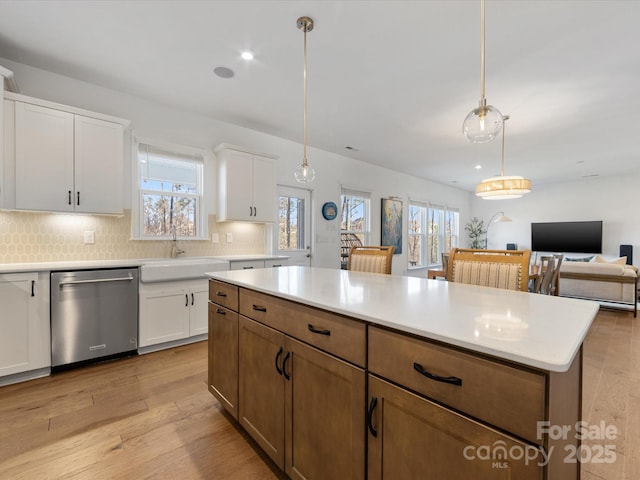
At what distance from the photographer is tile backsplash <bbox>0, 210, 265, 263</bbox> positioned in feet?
8.96

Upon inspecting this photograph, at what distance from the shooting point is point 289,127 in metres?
4.20

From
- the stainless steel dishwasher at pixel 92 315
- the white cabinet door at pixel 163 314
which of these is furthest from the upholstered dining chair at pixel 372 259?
the stainless steel dishwasher at pixel 92 315

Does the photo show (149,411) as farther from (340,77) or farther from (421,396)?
(340,77)

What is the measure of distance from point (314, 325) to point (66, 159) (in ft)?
9.88

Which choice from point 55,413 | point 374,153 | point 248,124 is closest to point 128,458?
point 55,413

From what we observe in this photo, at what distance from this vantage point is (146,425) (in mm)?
1900

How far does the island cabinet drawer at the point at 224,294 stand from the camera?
181 cm

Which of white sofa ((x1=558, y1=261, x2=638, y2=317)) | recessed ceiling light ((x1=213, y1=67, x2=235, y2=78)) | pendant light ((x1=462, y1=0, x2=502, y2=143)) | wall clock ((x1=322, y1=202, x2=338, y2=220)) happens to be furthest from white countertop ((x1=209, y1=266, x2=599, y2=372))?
white sofa ((x1=558, y1=261, x2=638, y2=317))

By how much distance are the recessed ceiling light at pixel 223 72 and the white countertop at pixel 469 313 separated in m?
2.18

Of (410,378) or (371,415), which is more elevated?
(410,378)

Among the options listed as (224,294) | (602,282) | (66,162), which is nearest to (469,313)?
(224,294)

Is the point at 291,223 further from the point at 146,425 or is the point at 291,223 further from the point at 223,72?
the point at 146,425

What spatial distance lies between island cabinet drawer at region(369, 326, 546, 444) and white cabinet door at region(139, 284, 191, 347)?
276 cm

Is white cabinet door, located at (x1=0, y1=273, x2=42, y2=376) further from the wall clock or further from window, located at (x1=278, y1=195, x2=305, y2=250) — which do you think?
the wall clock
